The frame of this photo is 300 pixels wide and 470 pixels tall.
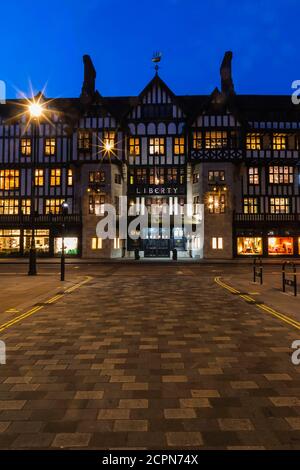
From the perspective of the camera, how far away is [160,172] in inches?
1575

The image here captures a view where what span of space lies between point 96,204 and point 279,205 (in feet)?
66.2

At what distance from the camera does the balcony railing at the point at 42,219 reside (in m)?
38.2

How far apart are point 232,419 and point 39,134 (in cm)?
3931

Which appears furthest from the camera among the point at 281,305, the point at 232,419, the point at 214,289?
the point at 214,289

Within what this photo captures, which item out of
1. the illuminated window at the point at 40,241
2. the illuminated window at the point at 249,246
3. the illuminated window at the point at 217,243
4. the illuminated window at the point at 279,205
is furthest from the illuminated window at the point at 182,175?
the illuminated window at the point at 40,241

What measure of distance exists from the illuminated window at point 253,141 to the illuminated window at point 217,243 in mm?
10620

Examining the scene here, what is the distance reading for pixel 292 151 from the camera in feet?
124

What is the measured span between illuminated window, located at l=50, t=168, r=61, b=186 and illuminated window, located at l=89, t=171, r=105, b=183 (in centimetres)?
411

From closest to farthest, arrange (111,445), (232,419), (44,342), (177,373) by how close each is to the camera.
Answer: (111,445) < (232,419) < (177,373) < (44,342)

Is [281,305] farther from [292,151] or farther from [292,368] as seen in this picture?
[292,151]

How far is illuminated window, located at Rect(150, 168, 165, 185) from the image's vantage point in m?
40.0

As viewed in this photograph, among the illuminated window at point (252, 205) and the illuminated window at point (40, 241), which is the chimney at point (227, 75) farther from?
the illuminated window at point (40, 241)

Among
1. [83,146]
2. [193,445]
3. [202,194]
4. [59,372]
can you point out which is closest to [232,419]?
[193,445]

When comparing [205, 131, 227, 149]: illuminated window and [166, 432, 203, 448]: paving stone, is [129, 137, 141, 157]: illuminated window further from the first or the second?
[166, 432, 203, 448]: paving stone
